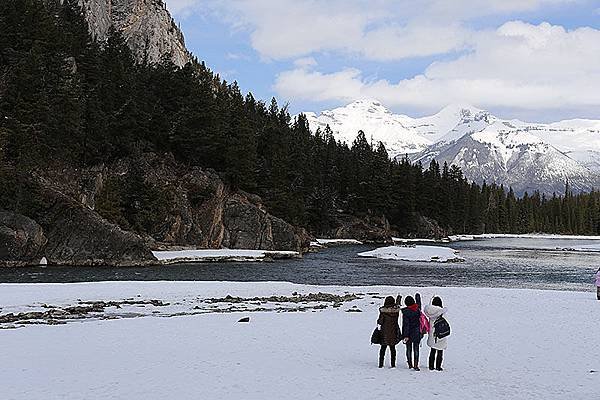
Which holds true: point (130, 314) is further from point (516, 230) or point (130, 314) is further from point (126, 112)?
point (516, 230)

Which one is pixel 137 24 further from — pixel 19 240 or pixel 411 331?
pixel 411 331

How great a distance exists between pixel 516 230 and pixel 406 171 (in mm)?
69466

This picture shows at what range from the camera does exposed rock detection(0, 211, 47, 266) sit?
48375 millimetres

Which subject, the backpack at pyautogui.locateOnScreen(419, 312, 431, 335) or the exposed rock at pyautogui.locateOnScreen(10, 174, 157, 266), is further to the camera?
the exposed rock at pyautogui.locateOnScreen(10, 174, 157, 266)

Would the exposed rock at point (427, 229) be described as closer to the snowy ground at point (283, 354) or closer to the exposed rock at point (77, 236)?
the exposed rock at point (77, 236)

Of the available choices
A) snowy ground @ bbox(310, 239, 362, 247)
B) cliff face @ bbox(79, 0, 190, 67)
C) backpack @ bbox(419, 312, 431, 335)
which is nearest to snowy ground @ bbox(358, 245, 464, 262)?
snowy ground @ bbox(310, 239, 362, 247)

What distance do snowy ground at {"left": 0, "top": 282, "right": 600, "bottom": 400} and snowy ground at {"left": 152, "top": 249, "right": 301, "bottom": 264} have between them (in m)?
29.3

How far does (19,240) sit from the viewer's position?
49062 mm

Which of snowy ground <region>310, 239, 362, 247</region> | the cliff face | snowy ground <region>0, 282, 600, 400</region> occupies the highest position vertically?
the cliff face

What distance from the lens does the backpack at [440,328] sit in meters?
16.0

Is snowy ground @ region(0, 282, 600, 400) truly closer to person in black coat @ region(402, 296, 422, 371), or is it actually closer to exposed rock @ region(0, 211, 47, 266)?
person in black coat @ region(402, 296, 422, 371)

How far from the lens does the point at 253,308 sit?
93.7ft

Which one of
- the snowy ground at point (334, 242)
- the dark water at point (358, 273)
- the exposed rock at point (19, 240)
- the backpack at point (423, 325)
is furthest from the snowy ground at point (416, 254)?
the backpack at point (423, 325)

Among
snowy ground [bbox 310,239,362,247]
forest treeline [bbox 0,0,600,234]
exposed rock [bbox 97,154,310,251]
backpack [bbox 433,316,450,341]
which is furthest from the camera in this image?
snowy ground [bbox 310,239,362,247]
